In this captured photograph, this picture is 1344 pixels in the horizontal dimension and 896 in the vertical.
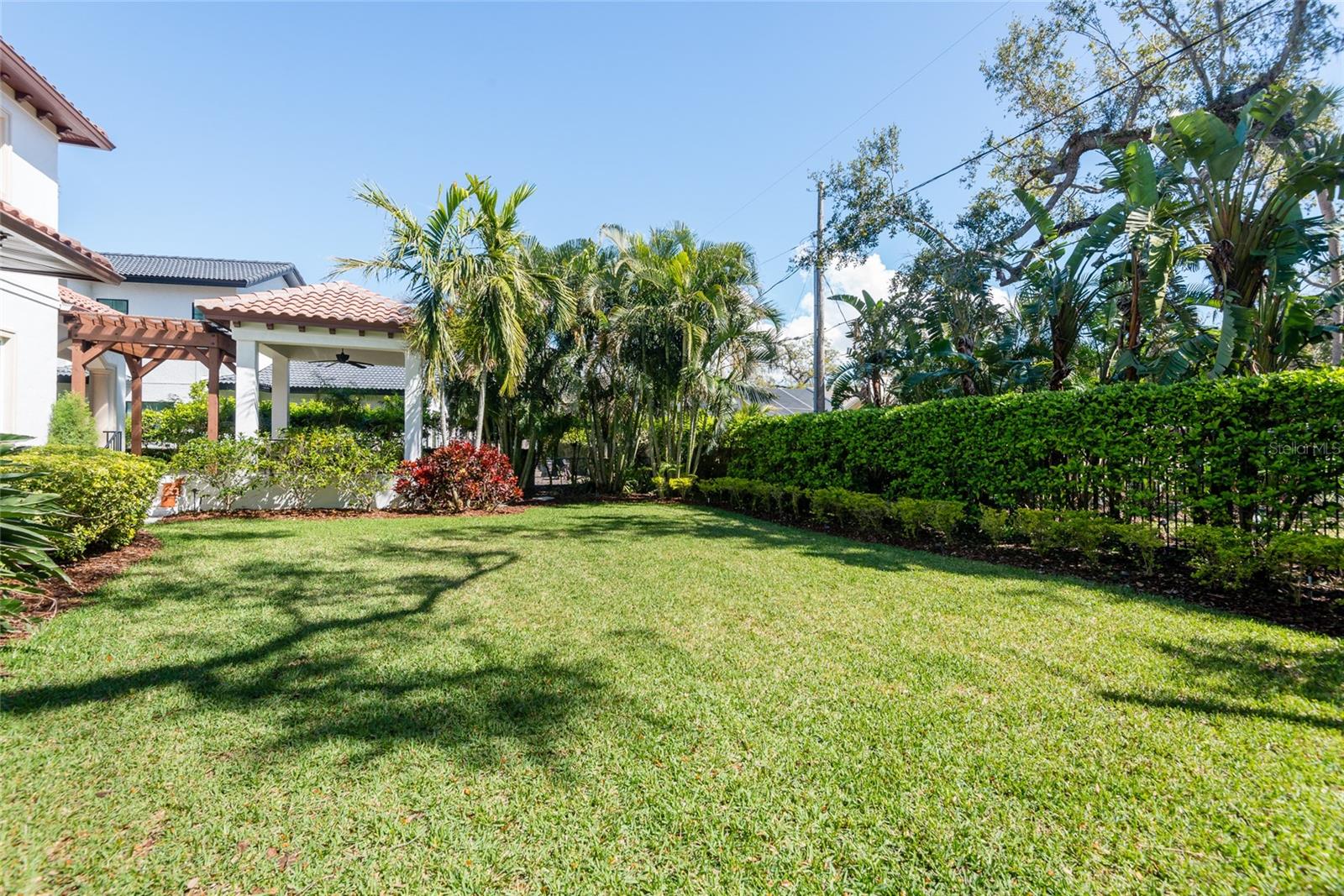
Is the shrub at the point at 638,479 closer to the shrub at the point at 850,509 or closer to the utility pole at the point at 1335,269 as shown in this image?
the shrub at the point at 850,509

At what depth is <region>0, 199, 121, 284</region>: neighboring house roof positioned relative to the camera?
4277 mm

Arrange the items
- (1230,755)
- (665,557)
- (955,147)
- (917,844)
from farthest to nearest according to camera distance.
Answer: (955,147) < (665,557) < (1230,755) < (917,844)

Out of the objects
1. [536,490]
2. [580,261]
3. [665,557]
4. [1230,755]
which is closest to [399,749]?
[1230,755]

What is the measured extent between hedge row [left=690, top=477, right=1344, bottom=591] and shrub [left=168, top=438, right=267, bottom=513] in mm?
10007

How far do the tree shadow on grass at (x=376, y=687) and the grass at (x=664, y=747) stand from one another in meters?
0.02

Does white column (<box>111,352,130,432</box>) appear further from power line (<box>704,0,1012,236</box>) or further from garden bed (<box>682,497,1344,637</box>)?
garden bed (<box>682,497,1344,637</box>)

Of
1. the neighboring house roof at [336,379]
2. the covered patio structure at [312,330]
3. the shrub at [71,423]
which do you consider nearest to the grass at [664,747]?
the shrub at [71,423]

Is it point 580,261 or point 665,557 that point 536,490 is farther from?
point 665,557

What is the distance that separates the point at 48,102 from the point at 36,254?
599 cm

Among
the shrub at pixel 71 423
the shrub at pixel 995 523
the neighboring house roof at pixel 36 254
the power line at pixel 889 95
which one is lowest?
the shrub at pixel 995 523

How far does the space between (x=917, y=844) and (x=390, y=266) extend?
11.6 metres

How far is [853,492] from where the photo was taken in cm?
1034

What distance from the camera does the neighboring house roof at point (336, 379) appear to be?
22828mm

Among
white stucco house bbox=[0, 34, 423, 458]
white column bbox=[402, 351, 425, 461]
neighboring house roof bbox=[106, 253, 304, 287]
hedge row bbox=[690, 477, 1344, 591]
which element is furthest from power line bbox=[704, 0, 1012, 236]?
neighboring house roof bbox=[106, 253, 304, 287]
